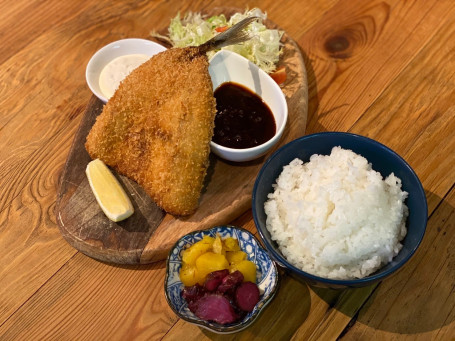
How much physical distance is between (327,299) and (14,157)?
2025 mm

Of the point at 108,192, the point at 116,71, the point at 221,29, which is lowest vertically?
the point at 108,192

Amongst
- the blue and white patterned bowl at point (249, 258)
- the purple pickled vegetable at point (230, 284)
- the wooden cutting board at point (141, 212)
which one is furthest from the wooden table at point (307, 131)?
the purple pickled vegetable at point (230, 284)

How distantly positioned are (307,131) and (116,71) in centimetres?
127

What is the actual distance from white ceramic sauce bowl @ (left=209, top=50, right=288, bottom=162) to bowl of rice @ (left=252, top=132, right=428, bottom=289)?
186 mm

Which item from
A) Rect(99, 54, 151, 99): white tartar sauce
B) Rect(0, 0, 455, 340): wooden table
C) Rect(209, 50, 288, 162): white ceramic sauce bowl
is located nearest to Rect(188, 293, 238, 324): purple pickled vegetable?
Rect(0, 0, 455, 340): wooden table

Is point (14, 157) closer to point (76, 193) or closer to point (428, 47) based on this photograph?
point (76, 193)

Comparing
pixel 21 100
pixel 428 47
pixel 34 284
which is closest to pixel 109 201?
pixel 34 284

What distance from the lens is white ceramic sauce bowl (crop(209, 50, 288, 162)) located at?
244cm

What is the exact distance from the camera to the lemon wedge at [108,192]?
7.91 feet

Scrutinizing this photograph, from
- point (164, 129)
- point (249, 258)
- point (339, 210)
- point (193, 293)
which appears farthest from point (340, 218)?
point (164, 129)

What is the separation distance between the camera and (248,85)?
2.78 m

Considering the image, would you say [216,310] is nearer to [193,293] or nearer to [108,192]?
[193,293]

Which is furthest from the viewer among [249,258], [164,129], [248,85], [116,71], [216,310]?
[116,71]

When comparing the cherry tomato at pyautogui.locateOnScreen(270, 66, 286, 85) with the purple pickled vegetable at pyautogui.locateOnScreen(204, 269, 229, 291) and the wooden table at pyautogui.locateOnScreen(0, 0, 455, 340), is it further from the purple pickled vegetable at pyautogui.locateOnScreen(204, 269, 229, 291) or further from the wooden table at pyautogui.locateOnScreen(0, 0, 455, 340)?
the purple pickled vegetable at pyautogui.locateOnScreen(204, 269, 229, 291)
